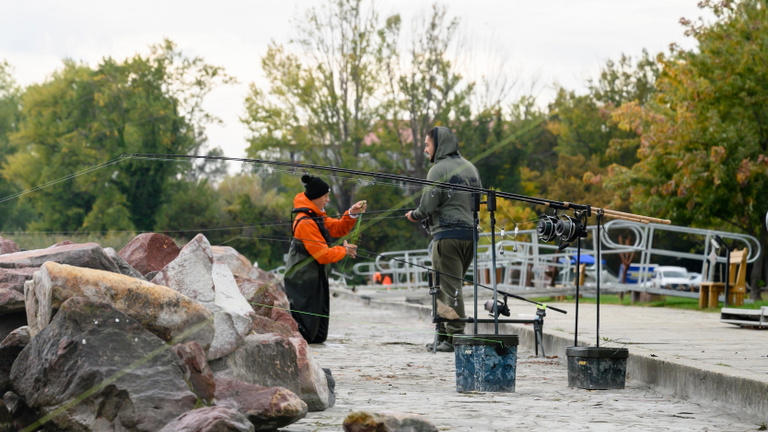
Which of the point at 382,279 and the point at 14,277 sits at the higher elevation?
the point at 14,277

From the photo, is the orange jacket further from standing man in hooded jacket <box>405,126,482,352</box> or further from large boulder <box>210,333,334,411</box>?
large boulder <box>210,333,334,411</box>

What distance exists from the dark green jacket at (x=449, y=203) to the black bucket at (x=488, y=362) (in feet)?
10.4

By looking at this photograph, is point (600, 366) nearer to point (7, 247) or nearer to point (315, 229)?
point (315, 229)

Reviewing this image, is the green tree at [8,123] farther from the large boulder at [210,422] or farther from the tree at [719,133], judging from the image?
the large boulder at [210,422]

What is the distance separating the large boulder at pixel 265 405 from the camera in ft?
18.7

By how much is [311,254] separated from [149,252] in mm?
2330

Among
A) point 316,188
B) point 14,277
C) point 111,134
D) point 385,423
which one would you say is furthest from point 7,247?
point 111,134

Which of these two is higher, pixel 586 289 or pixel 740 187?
pixel 740 187

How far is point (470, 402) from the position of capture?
6988 millimetres

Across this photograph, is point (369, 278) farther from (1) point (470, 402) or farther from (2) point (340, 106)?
(1) point (470, 402)

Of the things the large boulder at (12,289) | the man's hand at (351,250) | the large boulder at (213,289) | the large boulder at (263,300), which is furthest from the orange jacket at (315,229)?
the large boulder at (12,289)

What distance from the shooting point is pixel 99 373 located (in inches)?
219

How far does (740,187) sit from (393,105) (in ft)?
110

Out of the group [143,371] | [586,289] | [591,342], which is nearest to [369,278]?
[586,289]
